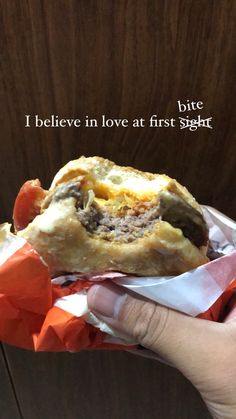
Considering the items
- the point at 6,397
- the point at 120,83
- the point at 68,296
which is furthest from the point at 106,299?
the point at 6,397

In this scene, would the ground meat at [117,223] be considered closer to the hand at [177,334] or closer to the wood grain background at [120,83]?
the hand at [177,334]

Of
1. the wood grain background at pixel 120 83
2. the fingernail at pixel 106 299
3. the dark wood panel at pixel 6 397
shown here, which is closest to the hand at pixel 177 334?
the fingernail at pixel 106 299

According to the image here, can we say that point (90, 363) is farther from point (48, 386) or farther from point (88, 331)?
point (88, 331)

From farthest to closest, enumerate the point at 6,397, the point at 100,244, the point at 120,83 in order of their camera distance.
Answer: the point at 6,397 → the point at 120,83 → the point at 100,244

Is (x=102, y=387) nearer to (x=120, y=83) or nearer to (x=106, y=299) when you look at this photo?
(x=106, y=299)

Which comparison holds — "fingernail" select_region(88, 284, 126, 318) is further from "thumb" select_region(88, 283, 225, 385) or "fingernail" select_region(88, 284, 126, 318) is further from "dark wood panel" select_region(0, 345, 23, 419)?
"dark wood panel" select_region(0, 345, 23, 419)

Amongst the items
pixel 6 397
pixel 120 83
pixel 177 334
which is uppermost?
pixel 120 83

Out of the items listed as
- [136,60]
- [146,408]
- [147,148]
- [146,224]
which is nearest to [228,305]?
[146,224]
